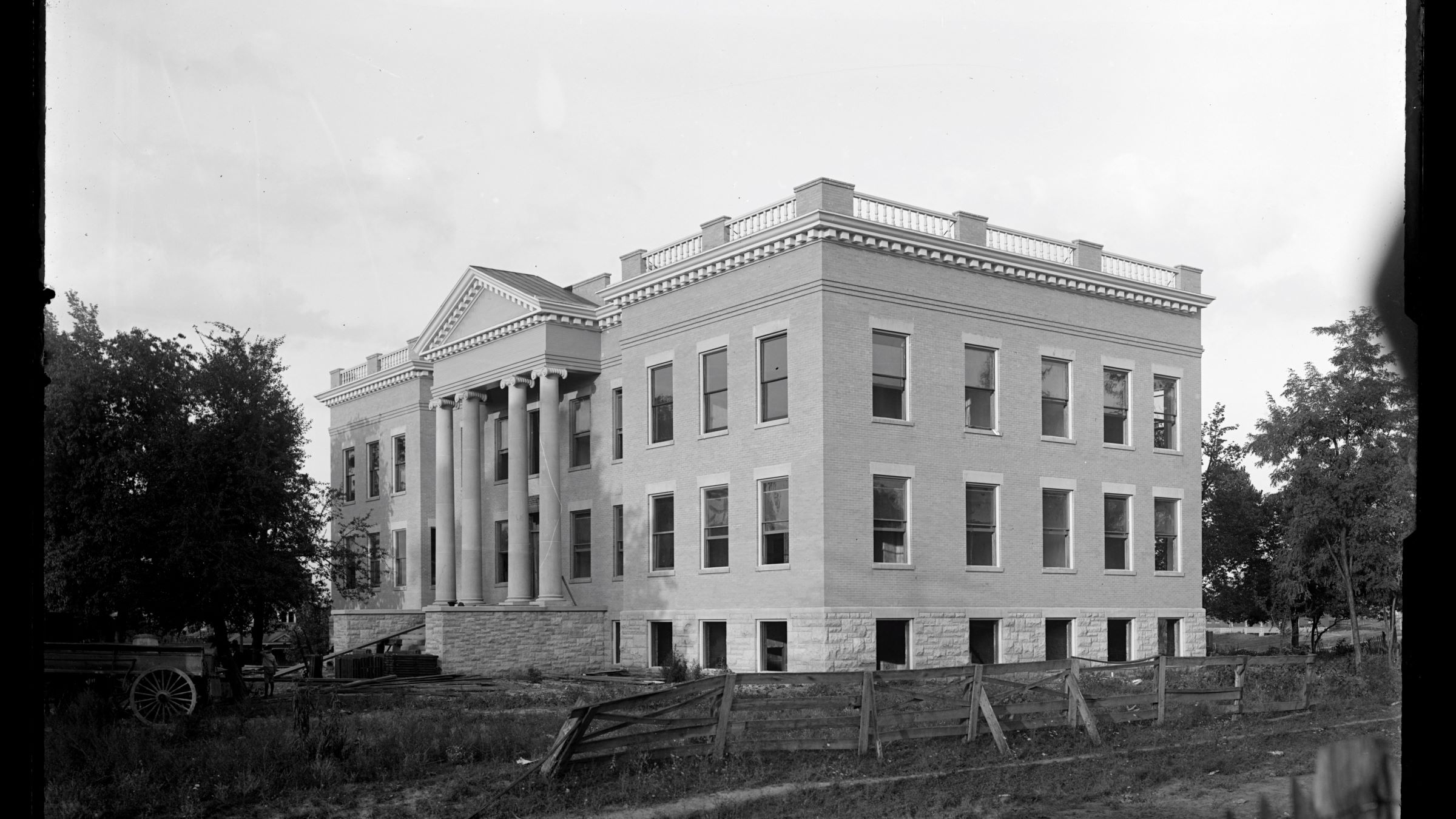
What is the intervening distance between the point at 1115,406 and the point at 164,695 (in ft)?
90.9

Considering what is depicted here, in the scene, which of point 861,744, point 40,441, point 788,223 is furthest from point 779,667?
point 40,441

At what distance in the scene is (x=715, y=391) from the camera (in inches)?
1415

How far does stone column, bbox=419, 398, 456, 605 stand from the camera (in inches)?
1805

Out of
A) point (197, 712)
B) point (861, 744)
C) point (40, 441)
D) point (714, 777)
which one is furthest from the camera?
point (197, 712)

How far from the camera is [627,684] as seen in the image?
31.2 m

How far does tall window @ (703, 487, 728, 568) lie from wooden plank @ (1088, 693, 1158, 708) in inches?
639

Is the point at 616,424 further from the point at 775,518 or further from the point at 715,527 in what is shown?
the point at 775,518

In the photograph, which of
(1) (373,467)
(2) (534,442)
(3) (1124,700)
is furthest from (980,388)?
(1) (373,467)

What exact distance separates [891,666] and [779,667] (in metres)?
2.87

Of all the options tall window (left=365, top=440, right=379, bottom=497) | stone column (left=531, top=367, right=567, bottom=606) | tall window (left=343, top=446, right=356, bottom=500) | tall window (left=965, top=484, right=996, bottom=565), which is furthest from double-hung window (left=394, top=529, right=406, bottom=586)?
tall window (left=965, top=484, right=996, bottom=565)

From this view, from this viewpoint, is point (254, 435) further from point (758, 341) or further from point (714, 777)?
point (714, 777)

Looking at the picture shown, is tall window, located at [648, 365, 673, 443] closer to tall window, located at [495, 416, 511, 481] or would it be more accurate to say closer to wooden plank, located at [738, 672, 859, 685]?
tall window, located at [495, 416, 511, 481]

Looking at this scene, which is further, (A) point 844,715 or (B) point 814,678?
(A) point 844,715

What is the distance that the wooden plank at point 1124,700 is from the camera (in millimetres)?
19781
